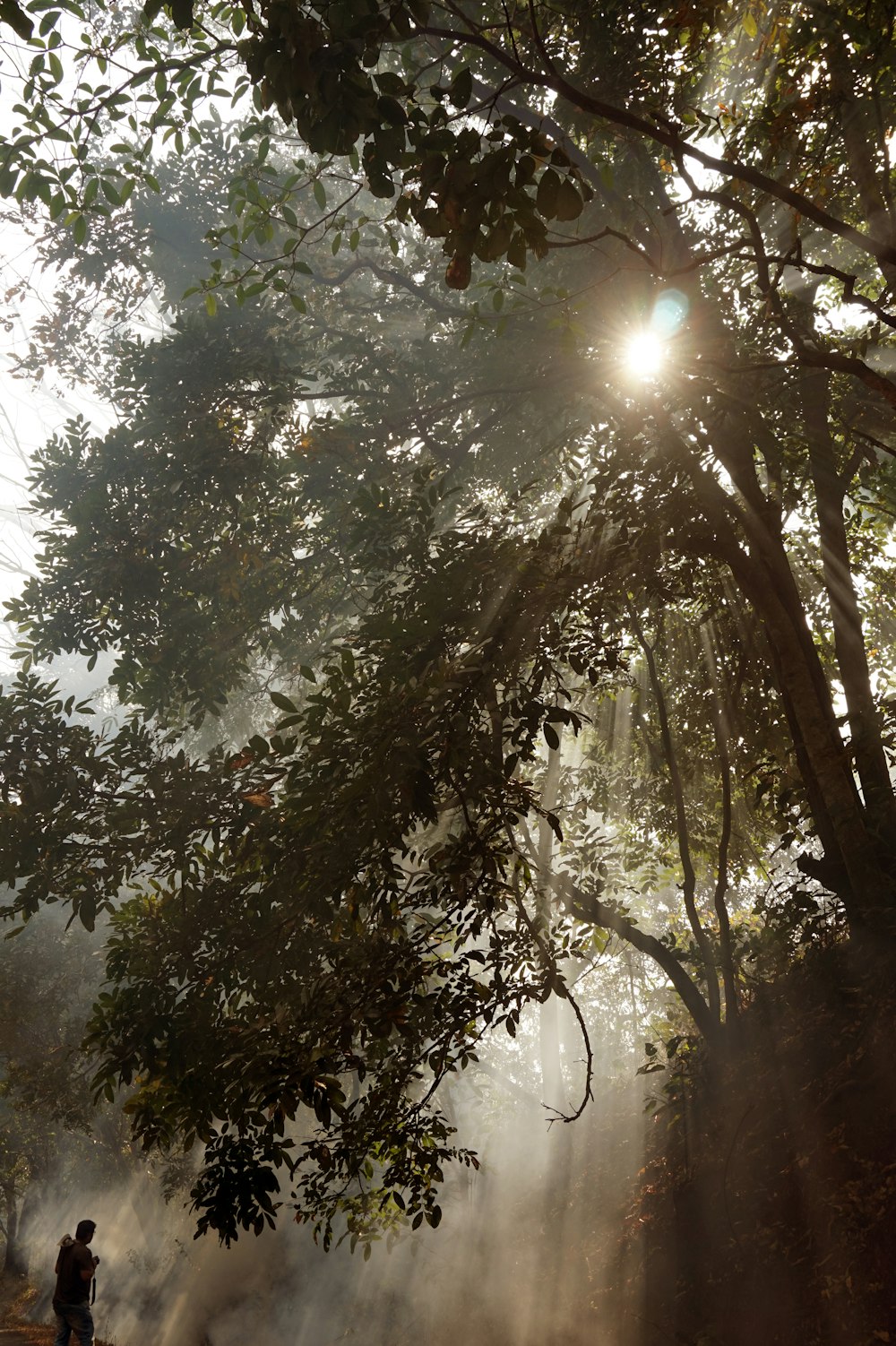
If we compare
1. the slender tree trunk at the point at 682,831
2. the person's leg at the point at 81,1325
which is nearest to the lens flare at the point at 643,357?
the slender tree trunk at the point at 682,831

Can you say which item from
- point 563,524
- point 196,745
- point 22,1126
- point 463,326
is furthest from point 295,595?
point 22,1126

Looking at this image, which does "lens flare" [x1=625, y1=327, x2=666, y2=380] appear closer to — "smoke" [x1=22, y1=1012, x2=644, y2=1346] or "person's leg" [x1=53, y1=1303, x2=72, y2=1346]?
"smoke" [x1=22, y1=1012, x2=644, y2=1346]

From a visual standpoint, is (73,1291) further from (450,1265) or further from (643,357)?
(643,357)

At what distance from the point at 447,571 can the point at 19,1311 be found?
824 inches

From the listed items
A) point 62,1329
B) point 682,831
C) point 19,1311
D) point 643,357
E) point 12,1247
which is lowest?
point 19,1311

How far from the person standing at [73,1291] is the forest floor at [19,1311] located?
5.76m

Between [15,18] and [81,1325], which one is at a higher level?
[15,18]

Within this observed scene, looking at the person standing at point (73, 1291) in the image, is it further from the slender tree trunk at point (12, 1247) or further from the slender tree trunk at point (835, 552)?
the slender tree trunk at point (12, 1247)

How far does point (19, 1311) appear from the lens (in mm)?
18688

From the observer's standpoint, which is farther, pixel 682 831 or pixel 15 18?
pixel 682 831

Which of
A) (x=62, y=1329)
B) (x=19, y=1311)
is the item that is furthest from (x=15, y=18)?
(x=19, y=1311)

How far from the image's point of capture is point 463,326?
1303cm

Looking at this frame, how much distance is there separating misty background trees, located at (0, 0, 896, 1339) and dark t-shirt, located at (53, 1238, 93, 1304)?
2.32 metres

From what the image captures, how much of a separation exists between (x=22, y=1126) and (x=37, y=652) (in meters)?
15.5
